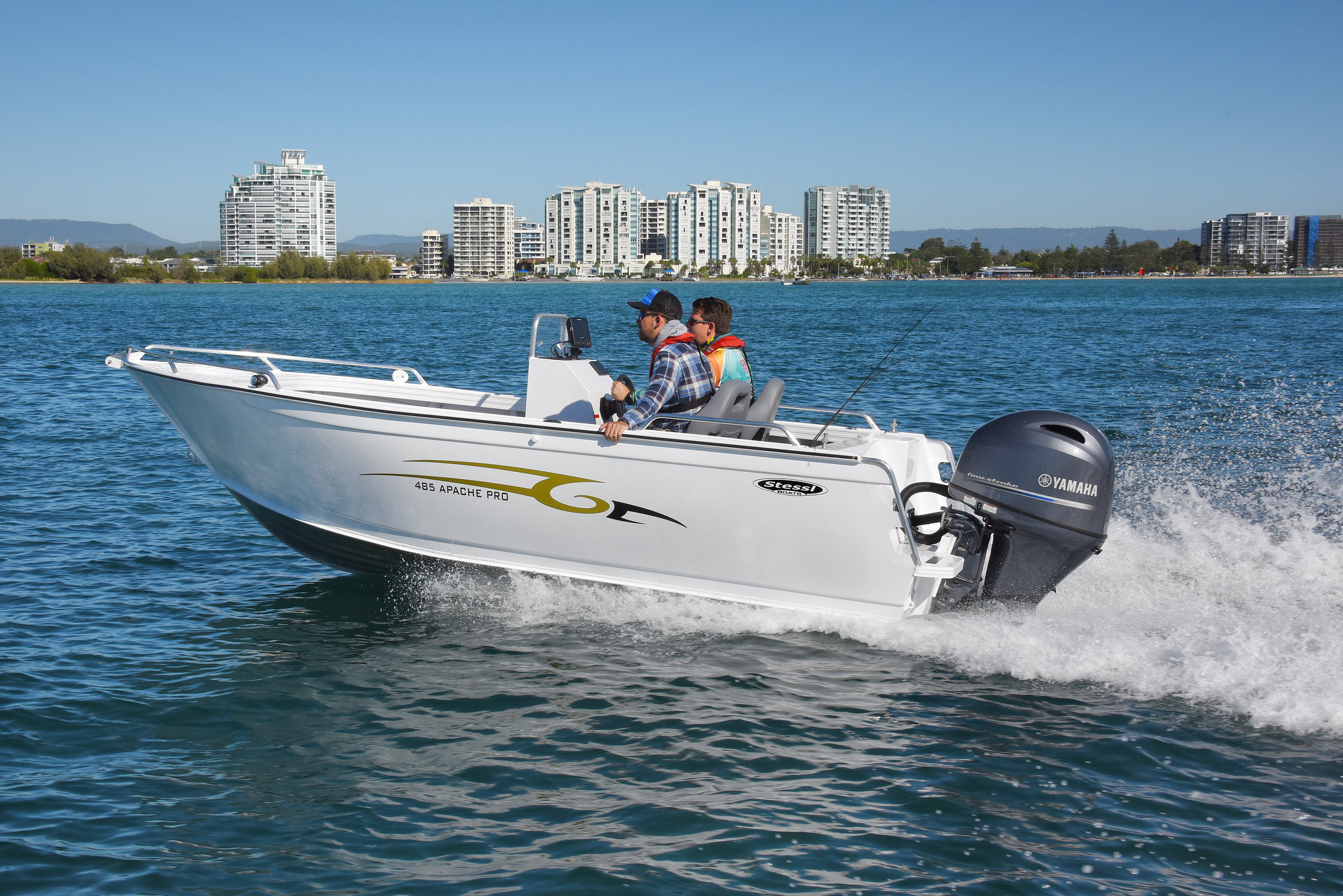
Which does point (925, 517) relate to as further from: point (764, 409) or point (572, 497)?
point (572, 497)

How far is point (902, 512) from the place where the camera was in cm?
560

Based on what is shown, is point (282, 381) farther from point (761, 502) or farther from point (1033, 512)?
point (1033, 512)

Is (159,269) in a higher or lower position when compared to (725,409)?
higher

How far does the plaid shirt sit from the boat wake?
119 cm

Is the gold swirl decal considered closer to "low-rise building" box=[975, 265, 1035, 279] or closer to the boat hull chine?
the boat hull chine

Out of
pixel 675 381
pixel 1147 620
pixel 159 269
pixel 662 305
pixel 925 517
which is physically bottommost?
pixel 1147 620

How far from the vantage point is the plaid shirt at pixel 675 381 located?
19.9 feet

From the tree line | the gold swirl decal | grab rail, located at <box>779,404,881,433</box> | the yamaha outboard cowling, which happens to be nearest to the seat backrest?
grab rail, located at <box>779,404,881,433</box>

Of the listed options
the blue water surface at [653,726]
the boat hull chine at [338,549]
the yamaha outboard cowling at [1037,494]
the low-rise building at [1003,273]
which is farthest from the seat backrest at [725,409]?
the low-rise building at [1003,273]

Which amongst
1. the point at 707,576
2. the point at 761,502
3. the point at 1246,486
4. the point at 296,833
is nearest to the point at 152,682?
the point at 296,833

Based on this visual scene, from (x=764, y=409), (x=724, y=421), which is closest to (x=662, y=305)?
(x=764, y=409)

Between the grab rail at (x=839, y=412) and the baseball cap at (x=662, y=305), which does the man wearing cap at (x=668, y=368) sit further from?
the grab rail at (x=839, y=412)

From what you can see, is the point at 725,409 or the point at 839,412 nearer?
the point at 839,412

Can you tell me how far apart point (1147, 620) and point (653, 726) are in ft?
10.1
